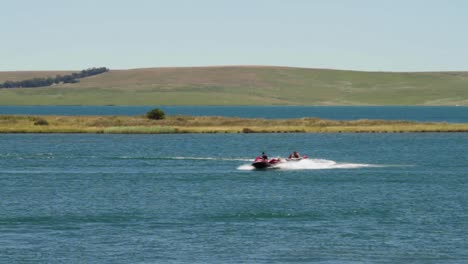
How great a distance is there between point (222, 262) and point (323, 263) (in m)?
4.22

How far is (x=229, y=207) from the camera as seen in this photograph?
61344 millimetres

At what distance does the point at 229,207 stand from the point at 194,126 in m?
89.6

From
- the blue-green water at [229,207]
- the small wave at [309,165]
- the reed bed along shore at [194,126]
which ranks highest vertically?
the reed bed along shore at [194,126]

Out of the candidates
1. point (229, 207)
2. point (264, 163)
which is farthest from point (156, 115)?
point (229, 207)

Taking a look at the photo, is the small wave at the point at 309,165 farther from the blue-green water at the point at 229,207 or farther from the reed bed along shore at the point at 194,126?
the reed bed along shore at the point at 194,126

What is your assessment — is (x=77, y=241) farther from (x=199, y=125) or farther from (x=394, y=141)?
(x=199, y=125)

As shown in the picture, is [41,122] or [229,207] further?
[41,122]

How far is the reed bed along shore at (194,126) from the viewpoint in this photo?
5679 inches

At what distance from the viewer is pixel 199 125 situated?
151625 mm

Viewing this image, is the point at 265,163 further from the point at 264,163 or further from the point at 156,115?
the point at 156,115

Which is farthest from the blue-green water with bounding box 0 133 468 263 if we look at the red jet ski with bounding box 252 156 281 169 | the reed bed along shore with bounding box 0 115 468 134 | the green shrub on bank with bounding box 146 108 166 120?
the green shrub on bank with bounding box 146 108 166 120

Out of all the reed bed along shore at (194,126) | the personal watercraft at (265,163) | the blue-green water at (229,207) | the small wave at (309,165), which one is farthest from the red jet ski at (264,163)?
the reed bed along shore at (194,126)

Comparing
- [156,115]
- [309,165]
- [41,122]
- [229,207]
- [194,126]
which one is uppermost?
[156,115]

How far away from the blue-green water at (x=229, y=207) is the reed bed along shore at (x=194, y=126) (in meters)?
31.4
